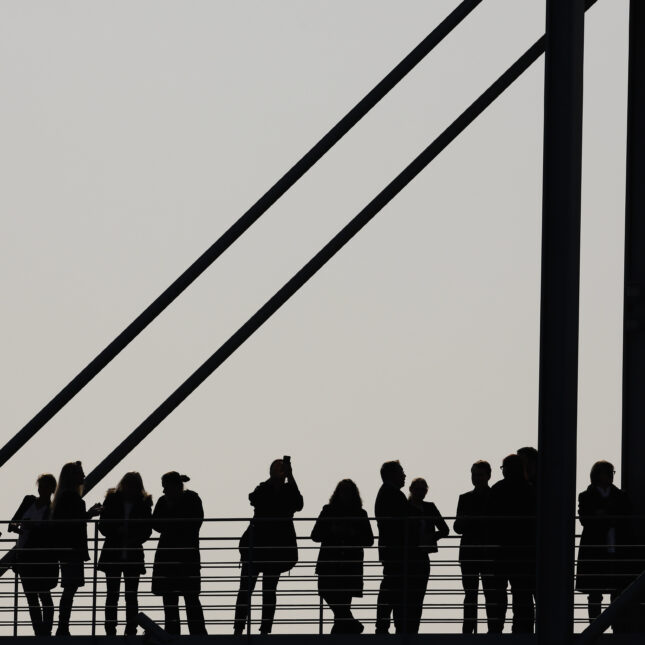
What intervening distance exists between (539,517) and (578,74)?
2755 mm

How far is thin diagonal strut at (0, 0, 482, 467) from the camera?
12.9m

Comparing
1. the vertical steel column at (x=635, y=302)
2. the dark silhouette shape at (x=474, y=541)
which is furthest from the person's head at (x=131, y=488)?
the vertical steel column at (x=635, y=302)

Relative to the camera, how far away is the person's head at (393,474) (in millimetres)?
11297

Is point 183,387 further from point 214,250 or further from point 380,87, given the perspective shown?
point 380,87

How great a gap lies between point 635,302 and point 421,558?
12.1 ft

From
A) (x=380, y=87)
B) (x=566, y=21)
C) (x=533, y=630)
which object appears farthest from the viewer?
(x=380, y=87)

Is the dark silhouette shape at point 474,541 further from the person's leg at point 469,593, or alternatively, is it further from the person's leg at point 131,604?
the person's leg at point 131,604

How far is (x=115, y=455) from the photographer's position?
13352 millimetres

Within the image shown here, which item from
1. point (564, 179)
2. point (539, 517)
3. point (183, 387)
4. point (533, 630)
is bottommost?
point (533, 630)

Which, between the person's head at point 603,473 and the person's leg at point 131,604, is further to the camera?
the person's head at point 603,473

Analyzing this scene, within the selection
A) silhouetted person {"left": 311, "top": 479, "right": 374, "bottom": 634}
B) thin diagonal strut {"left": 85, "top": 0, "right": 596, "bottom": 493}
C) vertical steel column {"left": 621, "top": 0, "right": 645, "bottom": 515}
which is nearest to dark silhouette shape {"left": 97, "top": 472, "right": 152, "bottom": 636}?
silhouetted person {"left": 311, "top": 479, "right": 374, "bottom": 634}

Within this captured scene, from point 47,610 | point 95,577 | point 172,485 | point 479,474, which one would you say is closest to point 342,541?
point 479,474

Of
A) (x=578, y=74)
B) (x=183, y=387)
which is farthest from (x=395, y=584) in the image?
(x=578, y=74)

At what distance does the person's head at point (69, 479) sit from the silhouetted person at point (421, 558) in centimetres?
231
